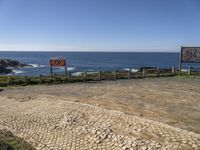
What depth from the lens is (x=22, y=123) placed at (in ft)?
36.8

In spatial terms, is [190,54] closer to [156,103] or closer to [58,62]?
[58,62]

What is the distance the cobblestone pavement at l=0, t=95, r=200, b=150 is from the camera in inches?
328

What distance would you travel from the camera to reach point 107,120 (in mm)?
10445

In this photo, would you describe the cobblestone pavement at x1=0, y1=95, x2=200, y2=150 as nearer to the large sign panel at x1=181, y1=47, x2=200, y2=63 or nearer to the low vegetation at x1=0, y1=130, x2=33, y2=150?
the low vegetation at x1=0, y1=130, x2=33, y2=150

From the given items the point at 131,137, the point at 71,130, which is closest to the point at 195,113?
the point at 131,137

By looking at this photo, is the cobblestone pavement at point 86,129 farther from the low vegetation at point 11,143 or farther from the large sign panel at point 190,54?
the large sign panel at point 190,54

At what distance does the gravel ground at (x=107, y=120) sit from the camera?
8586mm

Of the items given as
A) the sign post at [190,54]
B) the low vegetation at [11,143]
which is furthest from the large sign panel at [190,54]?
the low vegetation at [11,143]

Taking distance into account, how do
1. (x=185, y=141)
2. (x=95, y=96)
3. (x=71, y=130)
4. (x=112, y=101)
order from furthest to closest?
1. (x=95, y=96)
2. (x=112, y=101)
3. (x=71, y=130)
4. (x=185, y=141)

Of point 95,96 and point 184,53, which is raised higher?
point 184,53

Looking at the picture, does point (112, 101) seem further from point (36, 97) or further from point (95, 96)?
point (36, 97)

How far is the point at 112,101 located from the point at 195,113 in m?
4.49

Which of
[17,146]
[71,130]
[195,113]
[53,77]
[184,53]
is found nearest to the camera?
[17,146]

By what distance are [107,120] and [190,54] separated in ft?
60.7
